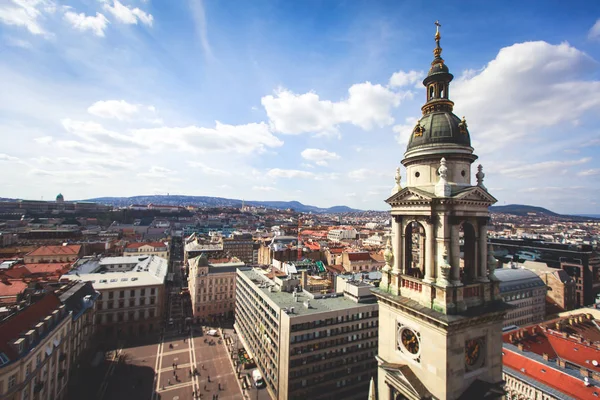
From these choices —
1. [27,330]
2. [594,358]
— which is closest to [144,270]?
[27,330]

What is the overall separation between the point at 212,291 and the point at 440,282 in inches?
2963

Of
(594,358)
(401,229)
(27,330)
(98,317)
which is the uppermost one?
(401,229)

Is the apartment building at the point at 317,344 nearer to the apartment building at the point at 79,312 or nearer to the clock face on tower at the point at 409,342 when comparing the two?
the clock face on tower at the point at 409,342

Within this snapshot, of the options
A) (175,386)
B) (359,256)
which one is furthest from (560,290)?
(175,386)

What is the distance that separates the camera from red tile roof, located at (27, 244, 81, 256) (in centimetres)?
10112

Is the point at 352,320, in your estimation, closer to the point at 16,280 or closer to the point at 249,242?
the point at 16,280

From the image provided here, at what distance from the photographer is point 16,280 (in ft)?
197

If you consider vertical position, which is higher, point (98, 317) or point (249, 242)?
point (249, 242)

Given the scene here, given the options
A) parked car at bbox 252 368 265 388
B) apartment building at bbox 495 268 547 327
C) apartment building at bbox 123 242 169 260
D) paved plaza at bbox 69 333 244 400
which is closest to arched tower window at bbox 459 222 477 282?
paved plaza at bbox 69 333 244 400

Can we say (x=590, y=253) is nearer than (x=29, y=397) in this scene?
No

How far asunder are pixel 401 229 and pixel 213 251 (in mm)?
122725

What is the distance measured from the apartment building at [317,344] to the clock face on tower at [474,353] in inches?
1222

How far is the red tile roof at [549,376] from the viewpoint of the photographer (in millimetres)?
33844

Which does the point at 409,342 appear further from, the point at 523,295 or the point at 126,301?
the point at 523,295
